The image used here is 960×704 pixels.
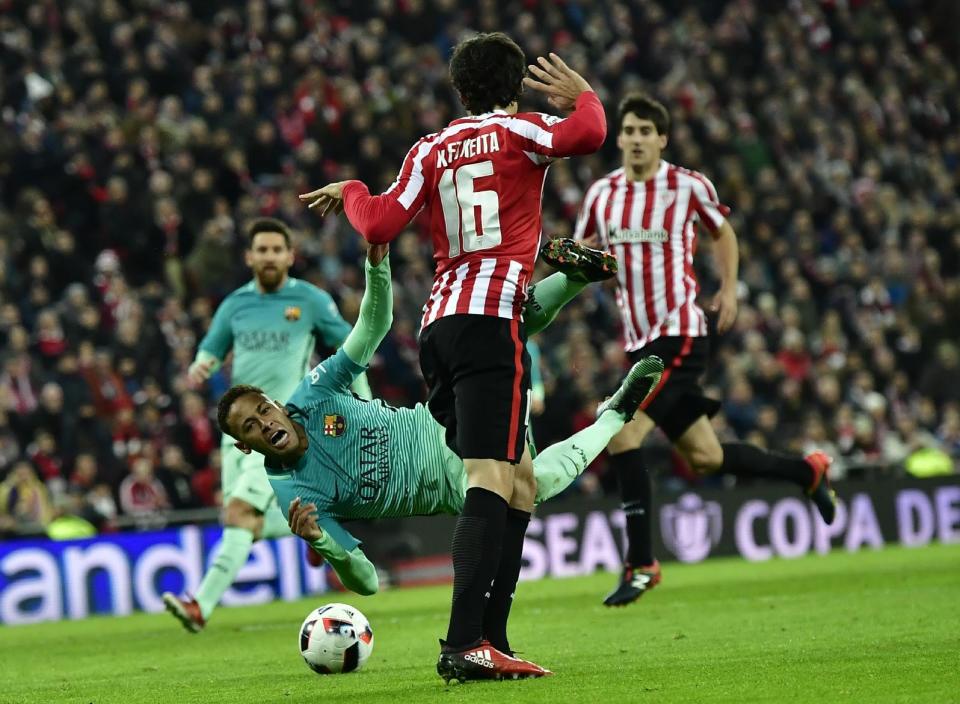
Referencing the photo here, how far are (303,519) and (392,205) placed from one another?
1.24m

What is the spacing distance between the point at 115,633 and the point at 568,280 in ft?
19.1

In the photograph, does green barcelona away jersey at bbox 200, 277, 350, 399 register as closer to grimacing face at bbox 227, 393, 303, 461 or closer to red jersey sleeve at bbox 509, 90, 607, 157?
grimacing face at bbox 227, 393, 303, 461

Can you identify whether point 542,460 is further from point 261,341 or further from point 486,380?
point 261,341

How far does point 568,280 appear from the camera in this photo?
6773mm

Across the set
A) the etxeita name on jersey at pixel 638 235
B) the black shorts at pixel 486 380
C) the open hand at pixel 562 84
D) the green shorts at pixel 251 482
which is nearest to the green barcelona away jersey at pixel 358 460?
the black shorts at pixel 486 380

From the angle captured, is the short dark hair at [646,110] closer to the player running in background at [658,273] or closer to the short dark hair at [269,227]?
the player running in background at [658,273]

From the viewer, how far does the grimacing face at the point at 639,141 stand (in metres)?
9.73

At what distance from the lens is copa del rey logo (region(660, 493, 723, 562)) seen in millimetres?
16297

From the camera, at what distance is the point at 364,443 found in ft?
22.8

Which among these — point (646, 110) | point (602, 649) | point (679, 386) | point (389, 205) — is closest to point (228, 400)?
point (389, 205)

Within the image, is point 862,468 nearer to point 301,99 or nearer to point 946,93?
point 301,99

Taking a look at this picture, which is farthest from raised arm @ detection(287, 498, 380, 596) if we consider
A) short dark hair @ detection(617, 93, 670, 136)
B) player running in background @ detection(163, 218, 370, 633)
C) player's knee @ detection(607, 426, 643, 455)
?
short dark hair @ detection(617, 93, 670, 136)

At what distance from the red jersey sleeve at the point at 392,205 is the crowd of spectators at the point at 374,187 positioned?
8.23m

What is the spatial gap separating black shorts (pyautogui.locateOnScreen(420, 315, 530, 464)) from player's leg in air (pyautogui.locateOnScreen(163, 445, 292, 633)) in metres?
4.08
